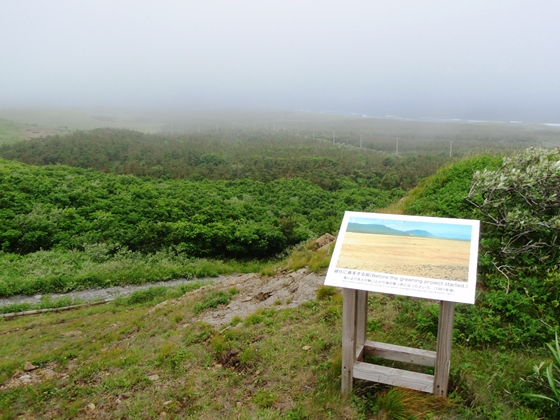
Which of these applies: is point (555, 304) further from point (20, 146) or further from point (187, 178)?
point (20, 146)

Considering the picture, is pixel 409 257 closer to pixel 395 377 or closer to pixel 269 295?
pixel 395 377

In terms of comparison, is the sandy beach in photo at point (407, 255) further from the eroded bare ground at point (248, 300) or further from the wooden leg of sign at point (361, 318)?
the eroded bare ground at point (248, 300)

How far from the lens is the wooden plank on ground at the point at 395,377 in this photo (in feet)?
12.9

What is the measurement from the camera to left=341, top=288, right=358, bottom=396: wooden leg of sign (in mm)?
3955

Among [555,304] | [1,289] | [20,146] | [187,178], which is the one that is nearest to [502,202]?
[555,304]

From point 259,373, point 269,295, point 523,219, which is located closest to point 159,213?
point 269,295

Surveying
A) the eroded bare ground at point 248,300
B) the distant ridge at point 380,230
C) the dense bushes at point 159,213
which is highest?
the distant ridge at point 380,230

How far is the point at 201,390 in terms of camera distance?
505 cm

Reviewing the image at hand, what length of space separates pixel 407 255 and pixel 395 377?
1.33 m

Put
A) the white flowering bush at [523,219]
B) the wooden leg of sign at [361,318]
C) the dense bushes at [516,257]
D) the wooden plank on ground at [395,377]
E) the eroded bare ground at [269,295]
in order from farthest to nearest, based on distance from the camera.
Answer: the eroded bare ground at [269,295]
the white flowering bush at [523,219]
the dense bushes at [516,257]
the wooden leg of sign at [361,318]
the wooden plank on ground at [395,377]

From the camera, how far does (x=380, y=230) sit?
13.7 ft

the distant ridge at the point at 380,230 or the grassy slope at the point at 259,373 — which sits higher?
the distant ridge at the point at 380,230

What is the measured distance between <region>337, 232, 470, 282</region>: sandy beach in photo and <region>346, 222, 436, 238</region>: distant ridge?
5 cm

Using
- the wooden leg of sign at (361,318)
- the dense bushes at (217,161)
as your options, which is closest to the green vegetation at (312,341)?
the wooden leg of sign at (361,318)
